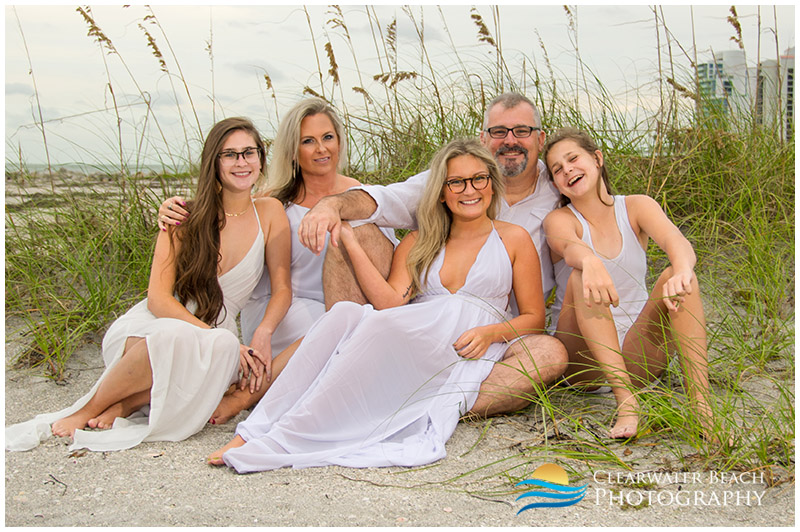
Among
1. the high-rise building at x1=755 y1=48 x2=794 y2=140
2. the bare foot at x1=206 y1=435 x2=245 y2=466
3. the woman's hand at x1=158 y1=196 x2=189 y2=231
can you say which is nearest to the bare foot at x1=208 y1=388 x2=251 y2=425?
the bare foot at x1=206 y1=435 x2=245 y2=466

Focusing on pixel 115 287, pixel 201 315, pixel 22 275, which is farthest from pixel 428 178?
pixel 22 275

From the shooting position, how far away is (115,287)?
4070mm

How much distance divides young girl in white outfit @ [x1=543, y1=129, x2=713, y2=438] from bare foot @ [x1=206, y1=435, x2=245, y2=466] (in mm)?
1239

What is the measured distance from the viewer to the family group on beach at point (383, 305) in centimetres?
265

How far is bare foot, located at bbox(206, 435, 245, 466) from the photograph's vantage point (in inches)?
98.0

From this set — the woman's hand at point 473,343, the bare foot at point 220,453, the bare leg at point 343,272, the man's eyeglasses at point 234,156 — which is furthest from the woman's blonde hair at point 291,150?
the bare foot at point 220,453

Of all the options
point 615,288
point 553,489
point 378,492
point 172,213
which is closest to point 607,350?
point 615,288

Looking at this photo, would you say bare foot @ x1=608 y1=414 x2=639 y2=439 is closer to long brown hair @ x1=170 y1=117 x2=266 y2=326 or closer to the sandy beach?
the sandy beach

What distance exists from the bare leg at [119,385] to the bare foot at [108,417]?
0.07ft

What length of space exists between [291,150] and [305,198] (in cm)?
24

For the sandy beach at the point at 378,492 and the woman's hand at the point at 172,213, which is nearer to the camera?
the sandy beach at the point at 378,492

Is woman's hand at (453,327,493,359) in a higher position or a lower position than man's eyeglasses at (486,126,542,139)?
lower

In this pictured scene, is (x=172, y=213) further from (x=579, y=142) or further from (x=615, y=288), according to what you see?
(x=615, y=288)

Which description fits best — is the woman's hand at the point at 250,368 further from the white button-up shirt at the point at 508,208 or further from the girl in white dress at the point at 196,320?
the white button-up shirt at the point at 508,208
